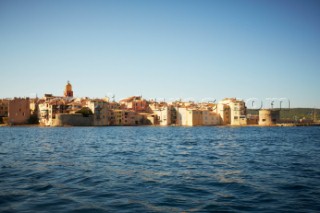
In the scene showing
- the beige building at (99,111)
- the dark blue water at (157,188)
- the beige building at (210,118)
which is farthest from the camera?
the beige building at (210,118)

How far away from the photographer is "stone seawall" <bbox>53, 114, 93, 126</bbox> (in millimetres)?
87000

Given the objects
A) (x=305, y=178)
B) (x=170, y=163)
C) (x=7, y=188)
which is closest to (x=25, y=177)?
(x=7, y=188)

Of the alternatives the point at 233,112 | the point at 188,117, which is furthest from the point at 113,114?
the point at 233,112

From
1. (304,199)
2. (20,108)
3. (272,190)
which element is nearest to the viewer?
(304,199)

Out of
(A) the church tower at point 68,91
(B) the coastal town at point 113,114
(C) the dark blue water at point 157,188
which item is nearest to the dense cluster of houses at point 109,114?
(B) the coastal town at point 113,114

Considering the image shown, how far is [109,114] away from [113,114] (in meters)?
1.87

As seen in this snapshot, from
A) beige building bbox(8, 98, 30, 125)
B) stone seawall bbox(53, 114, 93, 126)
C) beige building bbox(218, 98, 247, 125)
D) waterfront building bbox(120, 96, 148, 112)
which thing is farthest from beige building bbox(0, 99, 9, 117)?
beige building bbox(218, 98, 247, 125)

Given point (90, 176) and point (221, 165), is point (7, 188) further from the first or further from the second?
point (221, 165)

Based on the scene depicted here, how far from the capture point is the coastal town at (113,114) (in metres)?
90.8

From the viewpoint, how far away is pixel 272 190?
9.95 metres

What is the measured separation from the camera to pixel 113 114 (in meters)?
102

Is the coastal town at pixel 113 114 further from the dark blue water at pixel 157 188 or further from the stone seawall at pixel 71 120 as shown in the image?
the dark blue water at pixel 157 188

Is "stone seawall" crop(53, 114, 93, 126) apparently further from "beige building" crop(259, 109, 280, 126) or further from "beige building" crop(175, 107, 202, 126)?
"beige building" crop(259, 109, 280, 126)

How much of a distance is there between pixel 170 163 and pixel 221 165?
2.75 m
